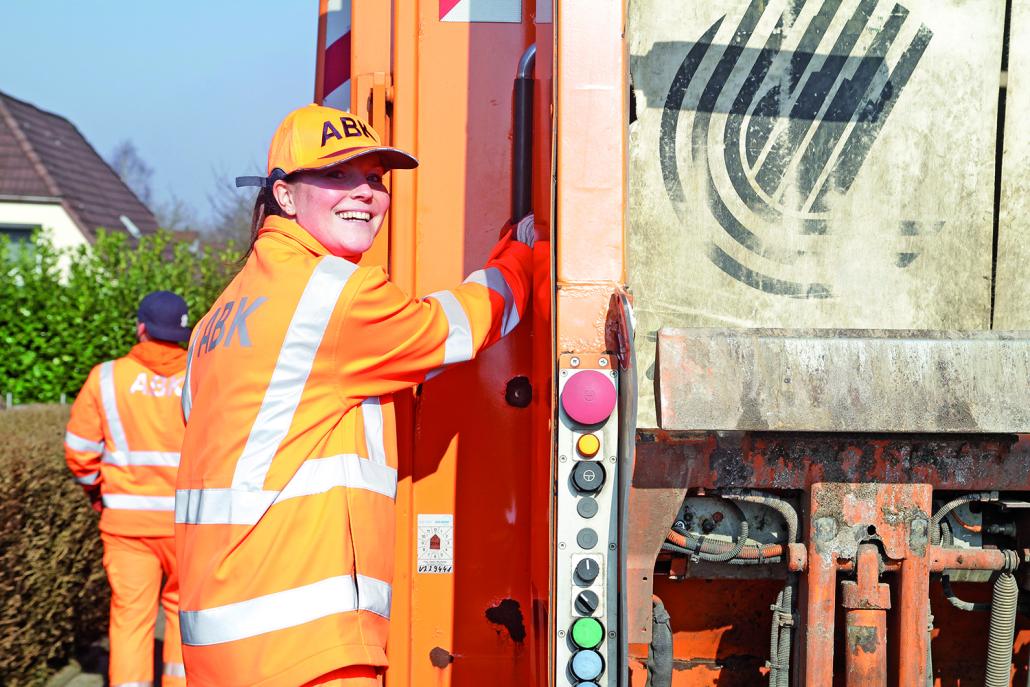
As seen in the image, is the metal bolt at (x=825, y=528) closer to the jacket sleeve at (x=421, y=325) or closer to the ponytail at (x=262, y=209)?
the jacket sleeve at (x=421, y=325)

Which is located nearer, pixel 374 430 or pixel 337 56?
pixel 374 430

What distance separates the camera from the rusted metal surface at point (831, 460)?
2096 mm

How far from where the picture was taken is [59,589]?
5176 mm

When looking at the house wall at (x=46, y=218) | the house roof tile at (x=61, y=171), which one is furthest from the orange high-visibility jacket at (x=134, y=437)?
the house roof tile at (x=61, y=171)

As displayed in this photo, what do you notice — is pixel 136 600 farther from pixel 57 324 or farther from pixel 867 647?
pixel 57 324

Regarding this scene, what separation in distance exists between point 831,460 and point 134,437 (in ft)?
10.9

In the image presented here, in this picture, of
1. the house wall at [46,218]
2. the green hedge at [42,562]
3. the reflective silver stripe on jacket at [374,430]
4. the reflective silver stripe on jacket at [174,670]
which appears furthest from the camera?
the house wall at [46,218]

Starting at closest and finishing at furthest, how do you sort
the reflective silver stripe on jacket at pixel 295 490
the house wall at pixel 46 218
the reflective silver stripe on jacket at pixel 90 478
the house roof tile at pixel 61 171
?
the reflective silver stripe on jacket at pixel 295 490 → the reflective silver stripe on jacket at pixel 90 478 → the house wall at pixel 46 218 → the house roof tile at pixel 61 171

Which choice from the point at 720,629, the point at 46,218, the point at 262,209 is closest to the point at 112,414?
the point at 262,209

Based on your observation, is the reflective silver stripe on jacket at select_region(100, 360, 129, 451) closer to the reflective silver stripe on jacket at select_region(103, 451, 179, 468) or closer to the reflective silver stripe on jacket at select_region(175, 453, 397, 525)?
the reflective silver stripe on jacket at select_region(103, 451, 179, 468)

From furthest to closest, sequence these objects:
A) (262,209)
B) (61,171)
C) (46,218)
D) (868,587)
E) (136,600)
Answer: (61,171), (46,218), (136,600), (262,209), (868,587)

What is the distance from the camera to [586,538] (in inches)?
74.2

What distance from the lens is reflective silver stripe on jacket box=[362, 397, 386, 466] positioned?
2.28 m

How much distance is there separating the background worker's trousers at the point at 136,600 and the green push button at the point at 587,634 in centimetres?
297
